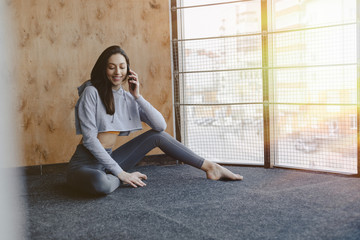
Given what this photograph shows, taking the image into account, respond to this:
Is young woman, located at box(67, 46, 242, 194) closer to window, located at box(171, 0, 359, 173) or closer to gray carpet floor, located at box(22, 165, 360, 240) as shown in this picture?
gray carpet floor, located at box(22, 165, 360, 240)

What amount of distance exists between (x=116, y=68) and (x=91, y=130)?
0.46 m

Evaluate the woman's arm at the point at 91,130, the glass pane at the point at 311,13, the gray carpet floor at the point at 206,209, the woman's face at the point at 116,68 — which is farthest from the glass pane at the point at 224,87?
the woman's arm at the point at 91,130

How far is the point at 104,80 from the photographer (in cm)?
242

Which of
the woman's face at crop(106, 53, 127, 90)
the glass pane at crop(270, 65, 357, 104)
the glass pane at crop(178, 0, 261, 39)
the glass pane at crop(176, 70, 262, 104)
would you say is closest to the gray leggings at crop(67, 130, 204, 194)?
the woman's face at crop(106, 53, 127, 90)

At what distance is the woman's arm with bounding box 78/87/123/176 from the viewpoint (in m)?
2.24

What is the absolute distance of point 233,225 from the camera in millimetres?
1679

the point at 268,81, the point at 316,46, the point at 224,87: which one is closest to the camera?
the point at 316,46

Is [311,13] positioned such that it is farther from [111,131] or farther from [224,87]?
[111,131]

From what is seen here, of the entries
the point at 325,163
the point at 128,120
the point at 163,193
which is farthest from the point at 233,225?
the point at 325,163

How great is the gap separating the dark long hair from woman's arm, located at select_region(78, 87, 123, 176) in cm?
7

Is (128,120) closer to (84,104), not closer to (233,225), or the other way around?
(84,104)

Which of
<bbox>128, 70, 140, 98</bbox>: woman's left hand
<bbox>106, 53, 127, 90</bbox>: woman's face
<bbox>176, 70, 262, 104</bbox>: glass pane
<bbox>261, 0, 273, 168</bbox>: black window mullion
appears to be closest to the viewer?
<bbox>106, 53, 127, 90</bbox>: woman's face

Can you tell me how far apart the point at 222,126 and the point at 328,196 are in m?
1.15

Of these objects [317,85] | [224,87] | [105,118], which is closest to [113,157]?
[105,118]
